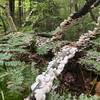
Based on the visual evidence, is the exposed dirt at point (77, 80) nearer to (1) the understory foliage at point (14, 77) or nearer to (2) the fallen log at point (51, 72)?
(2) the fallen log at point (51, 72)

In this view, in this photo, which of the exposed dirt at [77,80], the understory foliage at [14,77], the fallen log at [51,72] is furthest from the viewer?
the exposed dirt at [77,80]

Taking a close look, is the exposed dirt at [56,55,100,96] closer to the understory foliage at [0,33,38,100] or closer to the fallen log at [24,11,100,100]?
the fallen log at [24,11,100,100]

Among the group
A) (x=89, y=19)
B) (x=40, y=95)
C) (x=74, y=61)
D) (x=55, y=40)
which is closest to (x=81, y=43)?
(x=74, y=61)

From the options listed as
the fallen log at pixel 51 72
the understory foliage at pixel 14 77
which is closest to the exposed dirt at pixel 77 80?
the fallen log at pixel 51 72

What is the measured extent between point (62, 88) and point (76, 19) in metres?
1.07

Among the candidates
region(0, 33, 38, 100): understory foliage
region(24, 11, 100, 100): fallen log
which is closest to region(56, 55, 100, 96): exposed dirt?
region(24, 11, 100, 100): fallen log

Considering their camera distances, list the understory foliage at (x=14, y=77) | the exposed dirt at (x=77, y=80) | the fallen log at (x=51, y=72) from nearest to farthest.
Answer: the fallen log at (x=51, y=72), the understory foliage at (x=14, y=77), the exposed dirt at (x=77, y=80)

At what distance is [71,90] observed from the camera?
1.79m

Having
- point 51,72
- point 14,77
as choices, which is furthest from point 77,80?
point 14,77

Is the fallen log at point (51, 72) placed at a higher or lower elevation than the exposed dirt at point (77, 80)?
higher

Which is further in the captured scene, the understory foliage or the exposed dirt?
the exposed dirt

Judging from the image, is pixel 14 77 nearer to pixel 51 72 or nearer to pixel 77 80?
pixel 51 72

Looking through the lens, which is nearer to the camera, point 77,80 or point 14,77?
point 14,77

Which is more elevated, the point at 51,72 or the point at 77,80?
the point at 51,72
